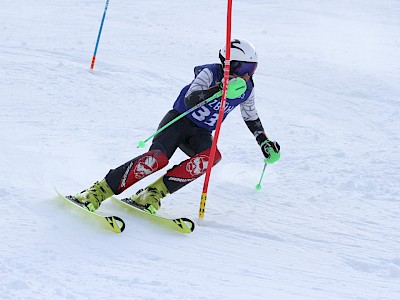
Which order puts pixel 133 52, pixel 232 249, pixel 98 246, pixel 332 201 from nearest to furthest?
pixel 98 246, pixel 232 249, pixel 332 201, pixel 133 52

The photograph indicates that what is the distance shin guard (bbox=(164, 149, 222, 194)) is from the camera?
486 cm

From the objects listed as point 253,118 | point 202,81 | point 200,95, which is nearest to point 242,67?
point 202,81

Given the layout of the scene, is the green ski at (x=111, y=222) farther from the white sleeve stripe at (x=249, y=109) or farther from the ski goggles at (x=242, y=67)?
the white sleeve stripe at (x=249, y=109)

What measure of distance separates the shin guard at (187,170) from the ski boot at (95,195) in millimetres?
437

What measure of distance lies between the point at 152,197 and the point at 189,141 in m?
0.61

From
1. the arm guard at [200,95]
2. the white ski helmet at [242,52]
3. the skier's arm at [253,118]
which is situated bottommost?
the skier's arm at [253,118]

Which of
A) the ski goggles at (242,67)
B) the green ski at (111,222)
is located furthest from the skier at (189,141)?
the green ski at (111,222)

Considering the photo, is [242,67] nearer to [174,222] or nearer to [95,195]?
[174,222]

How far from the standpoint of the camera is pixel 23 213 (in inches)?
179

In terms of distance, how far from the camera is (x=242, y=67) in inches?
197

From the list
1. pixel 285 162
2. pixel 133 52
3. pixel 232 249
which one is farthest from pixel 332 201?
pixel 133 52

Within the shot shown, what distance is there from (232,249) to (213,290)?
731 millimetres

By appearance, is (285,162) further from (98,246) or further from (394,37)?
(394,37)

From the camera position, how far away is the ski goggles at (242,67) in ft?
16.4
